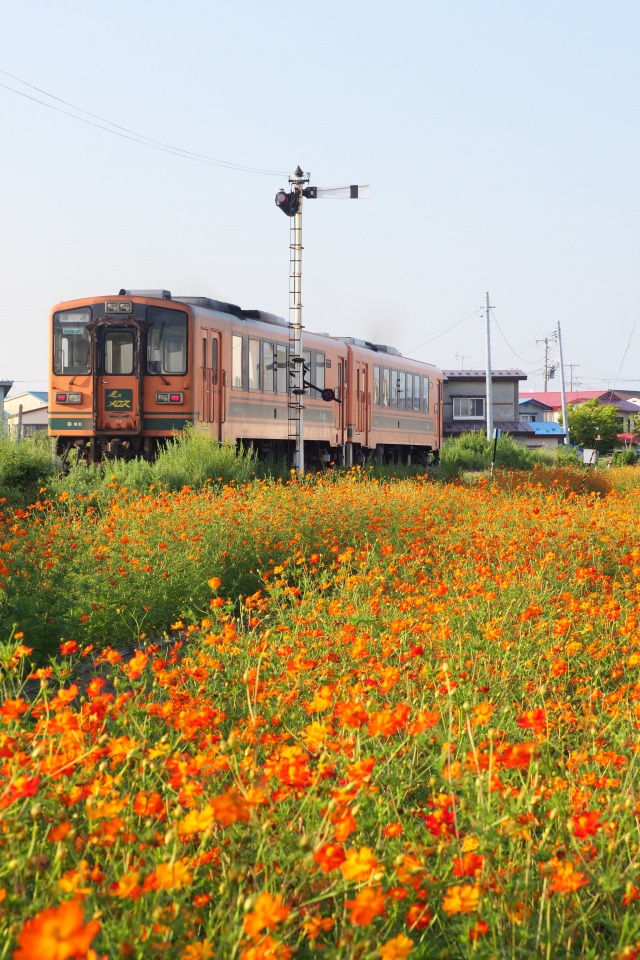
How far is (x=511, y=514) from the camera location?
1082 centimetres

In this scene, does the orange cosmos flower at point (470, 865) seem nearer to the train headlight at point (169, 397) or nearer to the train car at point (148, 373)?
the train car at point (148, 373)

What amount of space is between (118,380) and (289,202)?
12.8ft

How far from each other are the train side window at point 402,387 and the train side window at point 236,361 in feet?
31.7

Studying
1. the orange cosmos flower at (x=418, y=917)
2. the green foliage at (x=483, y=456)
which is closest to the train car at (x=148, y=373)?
the orange cosmos flower at (x=418, y=917)

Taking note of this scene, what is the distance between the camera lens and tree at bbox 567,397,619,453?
69.4m

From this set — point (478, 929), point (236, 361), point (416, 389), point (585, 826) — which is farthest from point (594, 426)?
point (478, 929)

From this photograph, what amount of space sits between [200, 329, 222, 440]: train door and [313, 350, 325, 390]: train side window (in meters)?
4.46

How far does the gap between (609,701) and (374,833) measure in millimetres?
1694

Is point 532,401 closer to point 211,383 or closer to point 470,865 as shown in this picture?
point 211,383

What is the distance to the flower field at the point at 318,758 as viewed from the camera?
7.09 ft

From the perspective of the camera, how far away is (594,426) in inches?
2749

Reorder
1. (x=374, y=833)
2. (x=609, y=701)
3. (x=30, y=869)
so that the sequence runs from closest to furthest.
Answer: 1. (x=30, y=869)
2. (x=374, y=833)
3. (x=609, y=701)

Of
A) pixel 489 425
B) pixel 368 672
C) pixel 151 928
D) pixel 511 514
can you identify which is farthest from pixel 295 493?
pixel 489 425

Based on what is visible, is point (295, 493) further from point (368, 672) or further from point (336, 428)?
point (336, 428)
